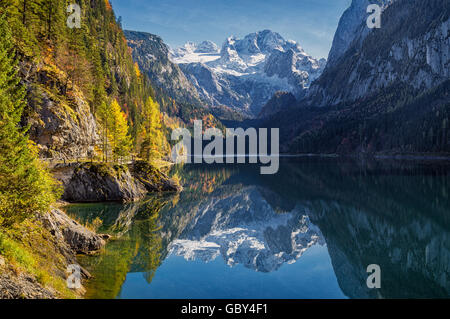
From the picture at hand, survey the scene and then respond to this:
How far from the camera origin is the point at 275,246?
2989 centimetres

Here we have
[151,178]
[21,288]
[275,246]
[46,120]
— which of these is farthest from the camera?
[151,178]

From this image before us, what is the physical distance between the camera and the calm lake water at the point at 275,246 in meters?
19.2

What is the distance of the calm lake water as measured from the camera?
19.2 m

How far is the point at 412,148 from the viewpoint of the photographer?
148625mm

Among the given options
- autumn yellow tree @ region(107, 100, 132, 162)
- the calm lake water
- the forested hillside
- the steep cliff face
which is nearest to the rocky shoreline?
the calm lake water

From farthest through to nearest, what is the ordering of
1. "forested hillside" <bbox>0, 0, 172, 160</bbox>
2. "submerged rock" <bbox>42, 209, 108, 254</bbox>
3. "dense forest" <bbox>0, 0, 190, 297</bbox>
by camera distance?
"forested hillside" <bbox>0, 0, 172, 160</bbox>, "submerged rock" <bbox>42, 209, 108, 254</bbox>, "dense forest" <bbox>0, 0, 190, 297</bbox>

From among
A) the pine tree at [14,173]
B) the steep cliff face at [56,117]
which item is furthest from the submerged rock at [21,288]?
the steep cliff face at [56,117]

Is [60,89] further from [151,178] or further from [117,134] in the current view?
[151,178]

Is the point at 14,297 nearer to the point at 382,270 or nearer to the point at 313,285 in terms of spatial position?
the point at 313,285

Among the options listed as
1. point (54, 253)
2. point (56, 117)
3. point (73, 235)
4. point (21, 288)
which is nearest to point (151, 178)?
point (56, 117)

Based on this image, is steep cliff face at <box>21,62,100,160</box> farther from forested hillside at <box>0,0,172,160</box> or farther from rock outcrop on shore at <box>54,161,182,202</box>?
rock outcrop on shore at <box>54,161,182,202</box>

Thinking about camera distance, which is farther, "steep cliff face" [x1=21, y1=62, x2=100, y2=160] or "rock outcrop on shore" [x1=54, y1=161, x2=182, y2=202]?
"steep cliff face" [x1=21, y1=62, x2=100, y2=160]

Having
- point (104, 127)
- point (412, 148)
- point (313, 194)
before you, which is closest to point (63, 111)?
point (104, 127)
